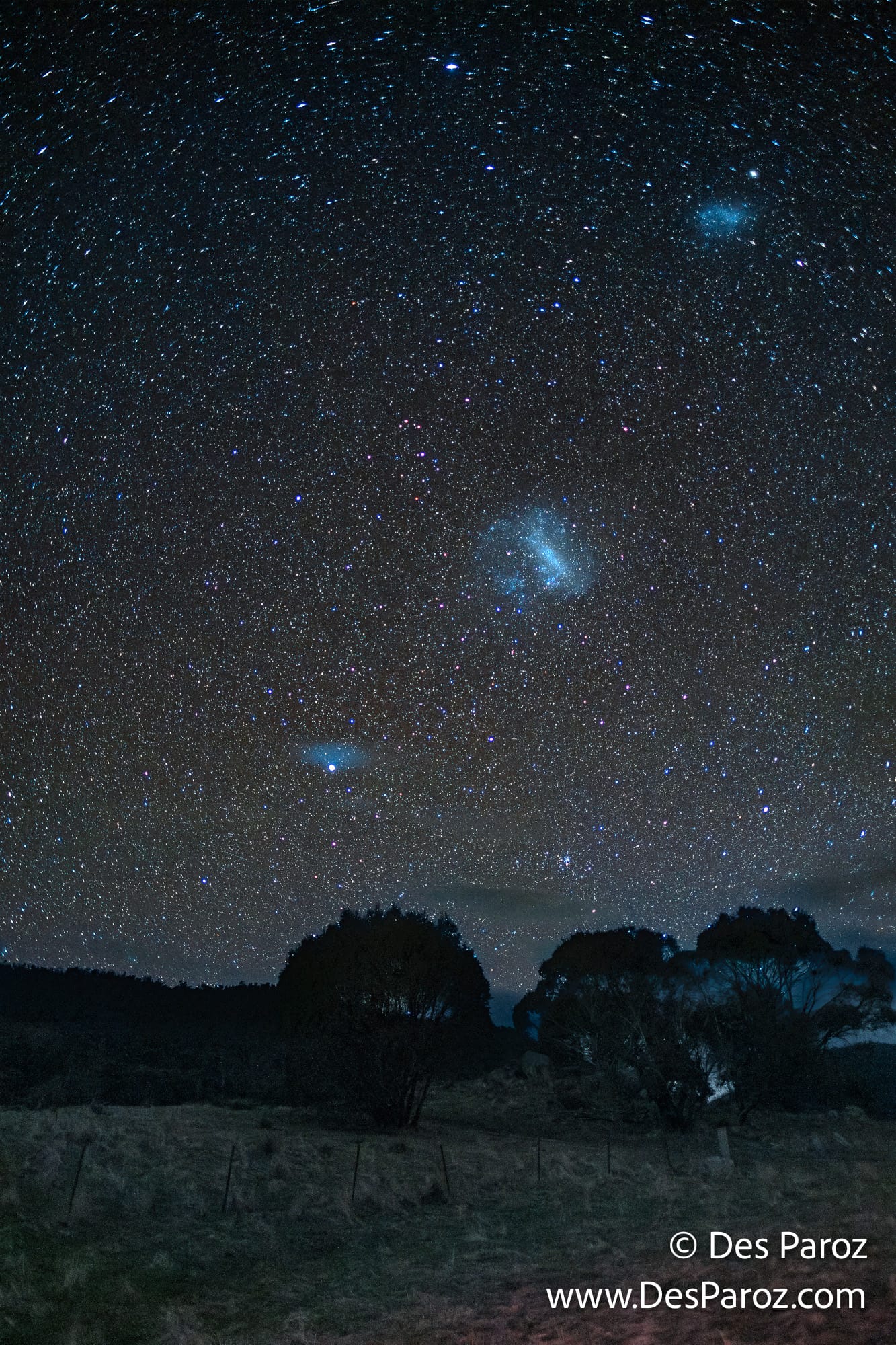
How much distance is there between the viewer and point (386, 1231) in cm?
1381

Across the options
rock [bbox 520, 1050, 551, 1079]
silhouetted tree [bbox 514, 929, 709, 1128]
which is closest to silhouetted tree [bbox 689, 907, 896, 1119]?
silhouetted tree [bbox 514, 929, 709, 1128]

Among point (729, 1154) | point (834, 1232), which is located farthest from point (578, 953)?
point (834, 1232)

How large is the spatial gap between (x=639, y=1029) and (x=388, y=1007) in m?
8.20

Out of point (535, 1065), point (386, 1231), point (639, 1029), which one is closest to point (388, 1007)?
point (639, 1029)

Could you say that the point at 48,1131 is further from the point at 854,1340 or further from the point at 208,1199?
the point at 854,1340

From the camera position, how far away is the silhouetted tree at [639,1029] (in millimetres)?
26984

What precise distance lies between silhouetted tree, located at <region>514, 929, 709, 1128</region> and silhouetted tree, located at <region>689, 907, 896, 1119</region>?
1.19 m

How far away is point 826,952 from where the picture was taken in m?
39.8

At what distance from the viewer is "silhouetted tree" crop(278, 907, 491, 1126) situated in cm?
2536

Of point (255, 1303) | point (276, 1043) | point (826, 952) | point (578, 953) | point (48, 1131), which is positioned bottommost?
point (276, 1043)

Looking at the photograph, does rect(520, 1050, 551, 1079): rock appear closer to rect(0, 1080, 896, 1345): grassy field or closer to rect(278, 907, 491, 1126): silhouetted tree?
rect(278, 907, 491, 1126): silhouetted tree

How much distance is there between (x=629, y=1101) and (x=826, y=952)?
52.3 feet

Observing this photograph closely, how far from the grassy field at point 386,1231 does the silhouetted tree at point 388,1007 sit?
2123 millimetres

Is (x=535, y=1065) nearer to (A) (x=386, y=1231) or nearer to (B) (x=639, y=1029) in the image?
(B) (x=639, y=1029)
